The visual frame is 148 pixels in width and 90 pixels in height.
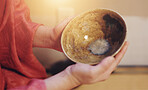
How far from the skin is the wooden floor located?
0.50 feet

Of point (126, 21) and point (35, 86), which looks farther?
point (126, 21)

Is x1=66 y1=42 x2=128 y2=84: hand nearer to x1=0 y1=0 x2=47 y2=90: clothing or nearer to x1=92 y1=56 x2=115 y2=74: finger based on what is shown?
x1=92 y1=56 x2=115 y2=74: finger

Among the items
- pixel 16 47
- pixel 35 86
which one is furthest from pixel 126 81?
pixel 16 47

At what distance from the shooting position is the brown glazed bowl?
56 cm

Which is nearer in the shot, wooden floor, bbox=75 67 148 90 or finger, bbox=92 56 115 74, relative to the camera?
finger, bbox=92 56 115 74

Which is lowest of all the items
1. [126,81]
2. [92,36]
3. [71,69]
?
[126,81]

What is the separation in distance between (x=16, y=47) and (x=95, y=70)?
13.7 inches

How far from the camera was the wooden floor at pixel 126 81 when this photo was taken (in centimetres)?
66

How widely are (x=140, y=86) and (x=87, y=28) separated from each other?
1.24 ft

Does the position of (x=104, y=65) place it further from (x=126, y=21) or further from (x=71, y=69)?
(x=126, y=21)

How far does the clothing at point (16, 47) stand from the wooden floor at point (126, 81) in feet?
0.81

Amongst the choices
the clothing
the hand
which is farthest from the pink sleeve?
the hand

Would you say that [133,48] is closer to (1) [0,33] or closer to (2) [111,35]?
(2) [111,35]

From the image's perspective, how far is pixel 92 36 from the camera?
0.63m
